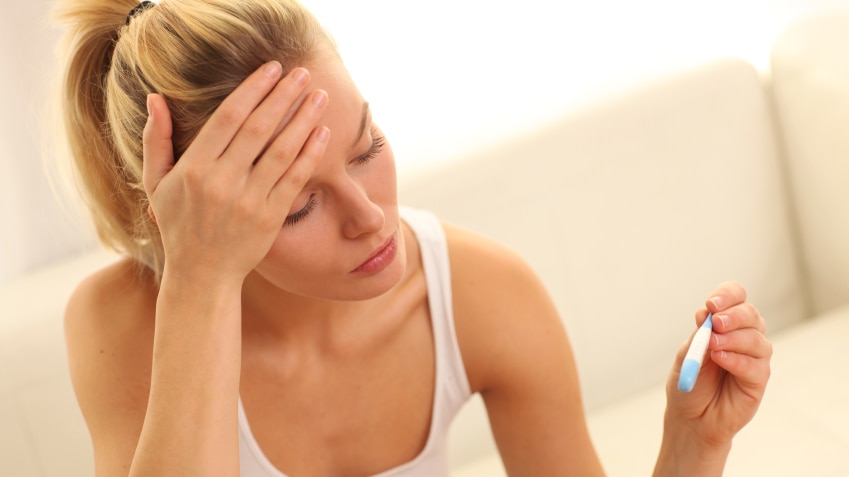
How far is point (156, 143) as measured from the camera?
0.86 metres

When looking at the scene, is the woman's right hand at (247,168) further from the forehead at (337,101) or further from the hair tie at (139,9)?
the hair tie at (139,9)

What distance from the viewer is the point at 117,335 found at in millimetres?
1138

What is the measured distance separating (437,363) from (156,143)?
0.46 meters

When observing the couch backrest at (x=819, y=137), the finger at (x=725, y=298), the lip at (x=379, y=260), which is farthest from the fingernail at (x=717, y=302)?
the couch backrest at (x=819, y=137)

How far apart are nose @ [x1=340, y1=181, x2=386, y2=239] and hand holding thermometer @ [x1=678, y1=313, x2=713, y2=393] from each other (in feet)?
0.95

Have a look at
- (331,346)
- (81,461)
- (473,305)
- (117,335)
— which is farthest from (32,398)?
(473,305)

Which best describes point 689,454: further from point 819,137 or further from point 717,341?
point 819,137

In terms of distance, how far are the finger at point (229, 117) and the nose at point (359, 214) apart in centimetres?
11

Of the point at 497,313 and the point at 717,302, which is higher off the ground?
the point at 717,302

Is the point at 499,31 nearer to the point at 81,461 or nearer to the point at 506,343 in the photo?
the point at 506,343

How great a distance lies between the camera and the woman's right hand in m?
0.80

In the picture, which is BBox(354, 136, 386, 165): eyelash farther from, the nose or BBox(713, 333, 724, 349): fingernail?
BBox(713, 333, 724, 349): fingernail

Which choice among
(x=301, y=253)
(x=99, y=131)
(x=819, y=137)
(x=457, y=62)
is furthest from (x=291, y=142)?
(x=819, y=137)

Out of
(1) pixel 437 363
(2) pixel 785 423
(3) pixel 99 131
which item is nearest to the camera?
(3) pixel 99 131
